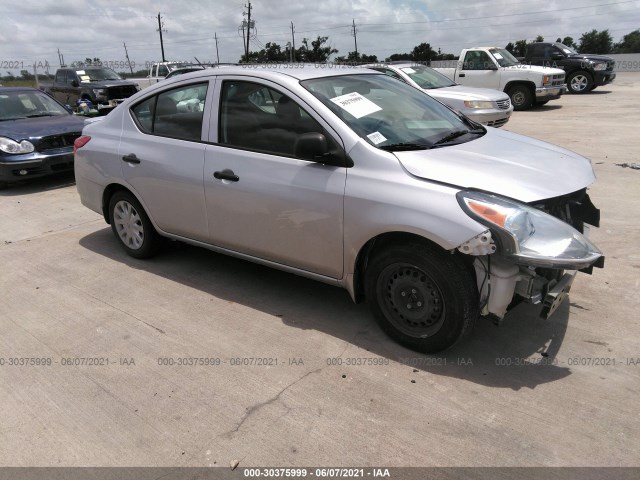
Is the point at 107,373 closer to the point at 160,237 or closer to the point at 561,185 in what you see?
the point at 160,237

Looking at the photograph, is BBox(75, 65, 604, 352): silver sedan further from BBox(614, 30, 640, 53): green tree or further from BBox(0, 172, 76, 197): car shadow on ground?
BBox(614, 30, 640, 53): green tree

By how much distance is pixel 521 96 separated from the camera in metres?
16.3

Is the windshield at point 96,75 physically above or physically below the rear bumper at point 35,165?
above

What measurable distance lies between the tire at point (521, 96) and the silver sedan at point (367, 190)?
13.4 m

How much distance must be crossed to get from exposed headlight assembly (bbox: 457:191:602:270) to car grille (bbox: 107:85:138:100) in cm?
1714

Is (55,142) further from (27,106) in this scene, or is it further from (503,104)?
(503,104)

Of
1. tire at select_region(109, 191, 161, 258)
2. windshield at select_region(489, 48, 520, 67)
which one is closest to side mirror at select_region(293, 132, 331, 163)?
tire at select_region(109, 191, 161, 258)

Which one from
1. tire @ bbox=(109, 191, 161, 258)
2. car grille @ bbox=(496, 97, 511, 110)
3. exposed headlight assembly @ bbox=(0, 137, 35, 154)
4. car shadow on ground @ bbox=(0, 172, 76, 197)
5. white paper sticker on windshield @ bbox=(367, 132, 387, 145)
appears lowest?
car shadow on ground @ bbox=(0, 172, 76, 197)

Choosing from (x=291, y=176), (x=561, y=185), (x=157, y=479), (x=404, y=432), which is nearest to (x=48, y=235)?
(x=291, y=176)

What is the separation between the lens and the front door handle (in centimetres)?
384

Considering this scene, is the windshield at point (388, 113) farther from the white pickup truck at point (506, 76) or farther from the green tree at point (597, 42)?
the green tree at point (597, 42)

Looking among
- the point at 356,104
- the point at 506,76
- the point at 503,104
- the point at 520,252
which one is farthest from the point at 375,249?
the point at 506,76

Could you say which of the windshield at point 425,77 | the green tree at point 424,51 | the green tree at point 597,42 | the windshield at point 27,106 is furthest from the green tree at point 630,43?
the windshield at point 27,106

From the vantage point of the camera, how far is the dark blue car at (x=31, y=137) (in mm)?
8016
